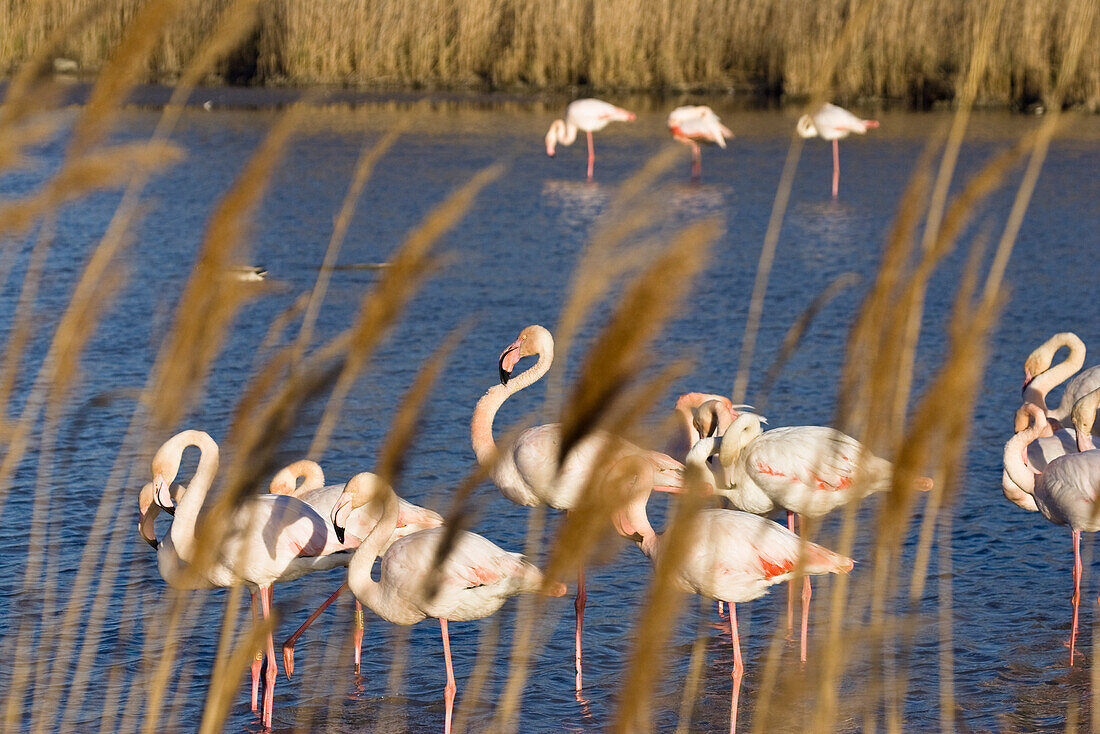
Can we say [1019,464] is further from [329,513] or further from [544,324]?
[544,324]

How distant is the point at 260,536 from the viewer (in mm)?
3914

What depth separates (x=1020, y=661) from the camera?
4332 millimetres

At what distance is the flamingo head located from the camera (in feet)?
15.7

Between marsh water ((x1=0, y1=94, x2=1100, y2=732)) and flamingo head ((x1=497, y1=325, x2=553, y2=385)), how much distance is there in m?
0.39

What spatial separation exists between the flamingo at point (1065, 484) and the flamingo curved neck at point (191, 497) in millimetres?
2567

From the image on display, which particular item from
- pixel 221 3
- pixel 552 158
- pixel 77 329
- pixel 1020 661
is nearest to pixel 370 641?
pixel 1020 661

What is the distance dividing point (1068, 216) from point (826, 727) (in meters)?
10.8

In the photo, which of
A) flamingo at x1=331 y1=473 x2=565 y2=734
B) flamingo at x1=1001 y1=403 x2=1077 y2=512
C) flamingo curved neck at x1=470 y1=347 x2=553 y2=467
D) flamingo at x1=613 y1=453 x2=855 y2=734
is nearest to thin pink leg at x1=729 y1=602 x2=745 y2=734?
flamingo at x1=613 y1=453 x2=855 y2=734

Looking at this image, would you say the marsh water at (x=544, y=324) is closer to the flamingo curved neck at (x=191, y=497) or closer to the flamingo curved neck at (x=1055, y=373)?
the flamingo curved neck at (x=191, y=497)

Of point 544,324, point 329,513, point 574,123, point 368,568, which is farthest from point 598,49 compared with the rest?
point 368,568

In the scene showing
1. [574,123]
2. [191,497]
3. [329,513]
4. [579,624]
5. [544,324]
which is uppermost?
[191,497]

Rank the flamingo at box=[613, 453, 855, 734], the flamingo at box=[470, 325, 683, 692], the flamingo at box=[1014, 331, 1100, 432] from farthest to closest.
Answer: the flamingo at box=[1014, 331, 1100, 432] < the flamingo at box=[470, 325, 683, 692] < the flamingo at box=[613, 453, 855, 734]

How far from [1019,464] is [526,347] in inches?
68.9

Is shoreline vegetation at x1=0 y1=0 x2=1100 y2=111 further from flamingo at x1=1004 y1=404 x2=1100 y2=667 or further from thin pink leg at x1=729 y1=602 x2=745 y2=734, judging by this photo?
thin pink leg at x1=729 y1=602 x2=745 y2=734
